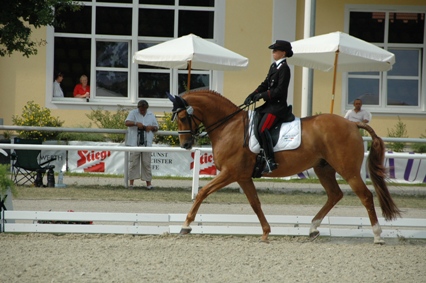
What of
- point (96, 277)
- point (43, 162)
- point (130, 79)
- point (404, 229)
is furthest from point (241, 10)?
point (96, 277)

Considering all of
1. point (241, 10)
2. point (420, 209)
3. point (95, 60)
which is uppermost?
point (241, 10)

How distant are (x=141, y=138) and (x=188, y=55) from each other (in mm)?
2139

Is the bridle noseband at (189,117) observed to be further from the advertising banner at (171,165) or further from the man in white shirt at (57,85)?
the man in white shirt at (57,85)

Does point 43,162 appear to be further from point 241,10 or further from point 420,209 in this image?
point 420,209

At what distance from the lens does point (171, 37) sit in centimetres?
2112

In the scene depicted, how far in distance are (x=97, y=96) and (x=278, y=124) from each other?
1103 centimetres

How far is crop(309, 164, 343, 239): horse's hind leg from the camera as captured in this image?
1110 centimetres

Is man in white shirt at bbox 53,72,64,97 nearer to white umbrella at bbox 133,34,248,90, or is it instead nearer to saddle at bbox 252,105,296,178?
white umbrella at bbox 133,34,248,90

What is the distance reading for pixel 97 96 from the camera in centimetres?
2108

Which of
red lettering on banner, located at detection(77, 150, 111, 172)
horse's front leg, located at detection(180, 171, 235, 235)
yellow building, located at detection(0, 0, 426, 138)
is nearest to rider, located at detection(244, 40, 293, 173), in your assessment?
horse's front leg, located at detection(180, 171, 235, 235)

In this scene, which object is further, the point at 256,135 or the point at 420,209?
the point at 420,209

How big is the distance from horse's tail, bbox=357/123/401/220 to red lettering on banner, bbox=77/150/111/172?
29.5 feet

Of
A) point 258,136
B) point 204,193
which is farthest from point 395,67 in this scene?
point 204,193

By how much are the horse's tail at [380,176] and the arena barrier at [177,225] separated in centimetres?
47
